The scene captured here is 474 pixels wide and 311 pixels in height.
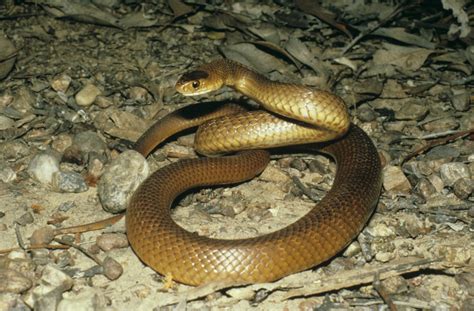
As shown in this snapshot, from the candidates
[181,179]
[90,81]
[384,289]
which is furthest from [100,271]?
[90,81]

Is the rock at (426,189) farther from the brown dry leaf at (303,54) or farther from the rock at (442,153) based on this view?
the brown dry leaf at (303,54)

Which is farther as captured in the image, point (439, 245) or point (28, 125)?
point (28, 125)

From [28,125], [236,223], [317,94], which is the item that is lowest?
[28,125]

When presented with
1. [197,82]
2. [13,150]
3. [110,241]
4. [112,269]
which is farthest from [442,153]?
[13,150]

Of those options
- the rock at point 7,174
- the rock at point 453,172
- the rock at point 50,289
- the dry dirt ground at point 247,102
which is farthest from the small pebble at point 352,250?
the rock at point 7,174

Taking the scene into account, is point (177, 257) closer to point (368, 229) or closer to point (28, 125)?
point (368, 229)

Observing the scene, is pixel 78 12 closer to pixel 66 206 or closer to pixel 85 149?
pixel 85 149

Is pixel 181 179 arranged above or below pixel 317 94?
below
